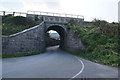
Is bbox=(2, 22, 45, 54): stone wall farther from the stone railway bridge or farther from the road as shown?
the road

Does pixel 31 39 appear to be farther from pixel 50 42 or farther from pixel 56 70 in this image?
pixel 50 42

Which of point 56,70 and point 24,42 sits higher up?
point 24,42

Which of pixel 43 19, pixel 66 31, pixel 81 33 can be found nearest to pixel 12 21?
pixel 43 19

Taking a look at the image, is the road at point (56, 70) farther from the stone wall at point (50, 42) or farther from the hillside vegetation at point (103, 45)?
the stone wall at point (50, 42)

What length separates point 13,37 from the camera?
53.0 feet

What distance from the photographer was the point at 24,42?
58.9 feet

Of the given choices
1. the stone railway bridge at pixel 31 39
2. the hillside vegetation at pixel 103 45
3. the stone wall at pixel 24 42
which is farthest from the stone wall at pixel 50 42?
the hillside vegetation at pixel 103 45

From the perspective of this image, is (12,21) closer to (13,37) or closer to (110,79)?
(13,37)

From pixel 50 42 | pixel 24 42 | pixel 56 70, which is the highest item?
pixel 24 42

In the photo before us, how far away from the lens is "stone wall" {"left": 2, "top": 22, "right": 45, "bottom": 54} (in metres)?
15.4

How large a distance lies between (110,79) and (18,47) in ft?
46.0

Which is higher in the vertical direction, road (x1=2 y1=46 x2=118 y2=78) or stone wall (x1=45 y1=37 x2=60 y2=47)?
stone wall (x1=45 y1=37 x2=60 y2=47)

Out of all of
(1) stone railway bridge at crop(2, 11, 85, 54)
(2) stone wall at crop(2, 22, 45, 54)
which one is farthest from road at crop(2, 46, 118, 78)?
(1) stone railway bridge at crop(2, 11, 85, 54)

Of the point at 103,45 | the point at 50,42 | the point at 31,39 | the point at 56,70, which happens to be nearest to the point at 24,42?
the point at 31,39
